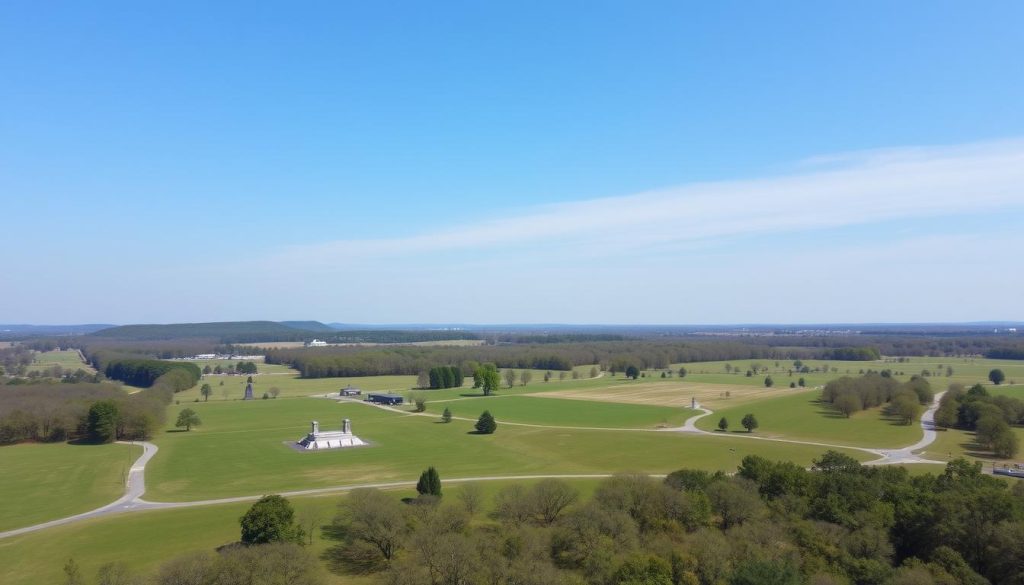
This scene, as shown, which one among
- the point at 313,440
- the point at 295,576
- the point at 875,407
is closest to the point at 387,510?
the point at 295,576

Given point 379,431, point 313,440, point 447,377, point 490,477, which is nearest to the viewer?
point 490,477

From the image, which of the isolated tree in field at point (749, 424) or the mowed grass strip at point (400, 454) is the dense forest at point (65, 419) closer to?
the mowed grass strip at point (400, 454)

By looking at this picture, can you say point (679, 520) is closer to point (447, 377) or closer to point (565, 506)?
point (565, 506)

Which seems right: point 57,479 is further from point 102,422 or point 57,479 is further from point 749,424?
point 749,424

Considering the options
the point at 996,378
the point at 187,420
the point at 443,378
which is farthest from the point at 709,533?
the point at 996,378

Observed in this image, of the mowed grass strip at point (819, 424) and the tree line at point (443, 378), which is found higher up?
the tree line at point (443, 378)

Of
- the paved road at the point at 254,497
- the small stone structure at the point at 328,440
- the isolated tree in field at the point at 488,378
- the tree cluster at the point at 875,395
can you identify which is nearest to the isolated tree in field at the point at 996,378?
the tree cluster at the point at 875,395
